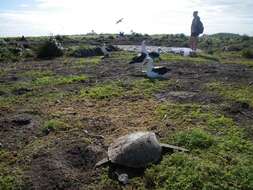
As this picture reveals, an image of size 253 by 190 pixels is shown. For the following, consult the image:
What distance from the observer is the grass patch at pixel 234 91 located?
1095 centimetres

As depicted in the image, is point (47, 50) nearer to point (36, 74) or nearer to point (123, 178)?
point (36, 74)

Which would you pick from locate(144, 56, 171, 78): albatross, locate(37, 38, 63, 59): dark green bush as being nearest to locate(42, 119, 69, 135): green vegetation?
locate(144, 56, 171, 78): albatross

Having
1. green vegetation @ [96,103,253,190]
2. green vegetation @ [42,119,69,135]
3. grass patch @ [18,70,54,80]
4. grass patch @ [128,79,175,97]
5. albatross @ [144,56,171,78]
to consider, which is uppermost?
albatross @ [144,56,171,78]

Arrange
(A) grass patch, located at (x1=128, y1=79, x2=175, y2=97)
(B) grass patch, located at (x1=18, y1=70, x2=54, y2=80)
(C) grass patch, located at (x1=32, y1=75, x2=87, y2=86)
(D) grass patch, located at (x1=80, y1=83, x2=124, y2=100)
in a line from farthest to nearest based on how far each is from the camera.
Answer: (B) grass patch, located at (x1=18, y1=70, x2=54, y2=80), (C) grass patch, located at (x1=32, y1=75, x2=87, y2=86), (A) grass patch, located at (x1=128, y1=79, x2=175, y2=97), (D) grass patch, located at (x1=80, y1=83, x2=124, y2=100)

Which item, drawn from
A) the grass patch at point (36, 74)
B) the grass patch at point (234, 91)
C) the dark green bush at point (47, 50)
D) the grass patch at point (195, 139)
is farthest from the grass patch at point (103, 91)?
the dark green bush at point (47, 50)

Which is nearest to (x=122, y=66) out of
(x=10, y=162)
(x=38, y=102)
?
(x=38, y=102)

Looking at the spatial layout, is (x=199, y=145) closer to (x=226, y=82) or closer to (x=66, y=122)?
(x=66, y=122)

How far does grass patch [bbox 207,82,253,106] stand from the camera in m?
11.0

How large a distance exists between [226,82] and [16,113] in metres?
6.35

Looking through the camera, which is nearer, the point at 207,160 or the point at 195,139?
the point at 207,160

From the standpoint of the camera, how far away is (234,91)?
11.8 m

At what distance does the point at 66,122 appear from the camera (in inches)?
361

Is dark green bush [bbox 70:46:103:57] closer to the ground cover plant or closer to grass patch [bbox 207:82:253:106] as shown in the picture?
the ground cover plant

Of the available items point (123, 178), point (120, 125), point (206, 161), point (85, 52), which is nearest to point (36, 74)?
point (120, 125)
